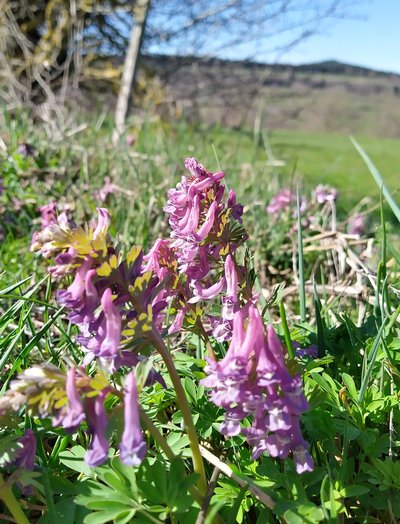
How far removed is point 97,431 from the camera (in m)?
0.76

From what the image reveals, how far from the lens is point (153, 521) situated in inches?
33.0

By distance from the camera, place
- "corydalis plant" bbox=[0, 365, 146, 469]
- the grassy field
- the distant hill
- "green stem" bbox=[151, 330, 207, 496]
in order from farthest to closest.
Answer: the distant hill → the grassy field → "green stem" bbox=[151, 330, 207, 496] → "corydalis plant" bbox=[0, 365, 146, 469]

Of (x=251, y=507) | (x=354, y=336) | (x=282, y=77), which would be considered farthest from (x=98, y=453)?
(x=282, y=77)

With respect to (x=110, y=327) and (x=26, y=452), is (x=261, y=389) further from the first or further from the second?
(x=26, y=452)

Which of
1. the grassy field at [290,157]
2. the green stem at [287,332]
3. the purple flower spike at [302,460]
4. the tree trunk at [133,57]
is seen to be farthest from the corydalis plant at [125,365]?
the tree trunk at [133,57]

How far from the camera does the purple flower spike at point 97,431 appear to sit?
0.75 m

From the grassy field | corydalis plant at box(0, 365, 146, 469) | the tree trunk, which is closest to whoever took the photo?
corydalis plant at box(0, 365, 146, 469)

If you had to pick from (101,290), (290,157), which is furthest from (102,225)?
(290,157)

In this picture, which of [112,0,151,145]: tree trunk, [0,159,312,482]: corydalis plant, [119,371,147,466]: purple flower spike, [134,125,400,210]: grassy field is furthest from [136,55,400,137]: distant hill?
[119,371,147,466]: purple flower spike

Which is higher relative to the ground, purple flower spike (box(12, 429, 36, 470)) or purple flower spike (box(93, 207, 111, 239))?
purple flower spike (box(93, 207, 111, 239))

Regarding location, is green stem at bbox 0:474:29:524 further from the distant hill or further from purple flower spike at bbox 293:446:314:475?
the distant hill

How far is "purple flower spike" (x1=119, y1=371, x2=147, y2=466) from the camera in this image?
0.73 m

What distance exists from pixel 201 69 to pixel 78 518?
12.7m

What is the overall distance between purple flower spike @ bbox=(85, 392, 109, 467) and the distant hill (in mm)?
8835
